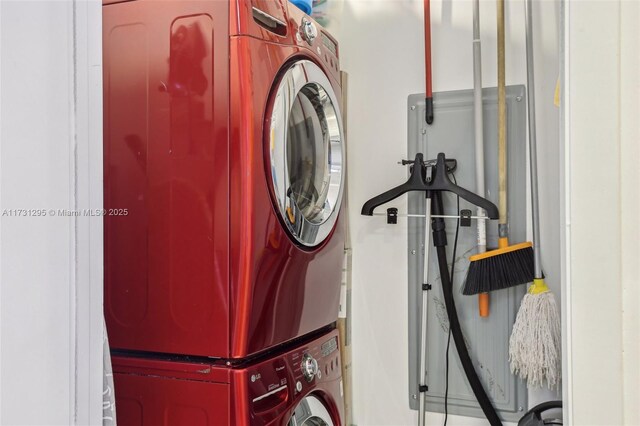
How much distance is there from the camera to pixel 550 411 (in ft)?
6.21

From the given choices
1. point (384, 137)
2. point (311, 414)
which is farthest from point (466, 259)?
point (311, 414)

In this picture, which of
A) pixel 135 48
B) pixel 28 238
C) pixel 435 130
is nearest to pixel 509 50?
pixel 435 130

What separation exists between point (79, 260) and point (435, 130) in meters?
1.62

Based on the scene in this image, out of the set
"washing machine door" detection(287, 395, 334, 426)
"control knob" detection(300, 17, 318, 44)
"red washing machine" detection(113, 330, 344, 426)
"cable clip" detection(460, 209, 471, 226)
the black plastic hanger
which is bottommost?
"washing machine door" detection(287, 395, 334, 426)

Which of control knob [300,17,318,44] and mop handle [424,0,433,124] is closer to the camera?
control knob [300,17,318,44]

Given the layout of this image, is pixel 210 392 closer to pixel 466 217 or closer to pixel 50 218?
pixel 50 218

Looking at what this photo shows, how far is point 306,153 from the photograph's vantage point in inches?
65.5

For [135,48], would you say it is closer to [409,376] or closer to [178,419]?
[178,419]

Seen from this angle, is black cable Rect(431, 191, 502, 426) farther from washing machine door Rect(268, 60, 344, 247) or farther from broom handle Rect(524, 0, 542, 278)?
washing machine door Rect(268, 60, 344, 247)

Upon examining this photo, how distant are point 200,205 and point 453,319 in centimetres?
115

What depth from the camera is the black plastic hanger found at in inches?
76.2

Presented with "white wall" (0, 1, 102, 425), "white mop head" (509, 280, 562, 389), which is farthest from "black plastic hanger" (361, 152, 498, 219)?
"white wall" (0, 1, 102, 425)

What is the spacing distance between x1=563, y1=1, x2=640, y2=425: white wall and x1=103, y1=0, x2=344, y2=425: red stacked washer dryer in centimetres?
67

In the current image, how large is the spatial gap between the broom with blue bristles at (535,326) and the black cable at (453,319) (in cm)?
15
